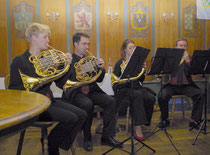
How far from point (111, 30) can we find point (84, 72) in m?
2.89

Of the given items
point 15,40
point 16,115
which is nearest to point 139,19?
point 15,40

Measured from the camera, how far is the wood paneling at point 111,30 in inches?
209

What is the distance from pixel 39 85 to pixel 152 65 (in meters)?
1.43

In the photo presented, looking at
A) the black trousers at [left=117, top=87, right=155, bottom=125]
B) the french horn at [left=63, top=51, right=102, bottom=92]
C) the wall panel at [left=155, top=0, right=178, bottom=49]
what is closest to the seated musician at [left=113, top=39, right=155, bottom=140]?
the black trousers at [left=117, top=87, right=155, bottom=125]

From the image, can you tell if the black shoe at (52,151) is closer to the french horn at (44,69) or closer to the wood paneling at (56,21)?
the french horn at (44,69)

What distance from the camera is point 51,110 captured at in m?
2.00

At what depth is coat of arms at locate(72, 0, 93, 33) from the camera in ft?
17.2

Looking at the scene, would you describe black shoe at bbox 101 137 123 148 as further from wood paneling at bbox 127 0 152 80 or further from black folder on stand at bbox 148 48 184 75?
wood paneling at bbox 127 0 152 80

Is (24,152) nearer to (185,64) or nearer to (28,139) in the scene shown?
(28,139)

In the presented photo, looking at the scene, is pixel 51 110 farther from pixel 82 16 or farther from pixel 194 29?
pixel 194 29

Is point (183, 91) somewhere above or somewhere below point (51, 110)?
below

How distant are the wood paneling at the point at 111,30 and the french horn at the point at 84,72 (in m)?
2.64

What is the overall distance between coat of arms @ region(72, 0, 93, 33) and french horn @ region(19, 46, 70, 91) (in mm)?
3215

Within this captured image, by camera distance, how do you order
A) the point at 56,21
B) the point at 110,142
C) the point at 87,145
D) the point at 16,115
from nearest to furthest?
the point at 16,115
the point at 87,145
the point at 110,142
the point at 56,21
